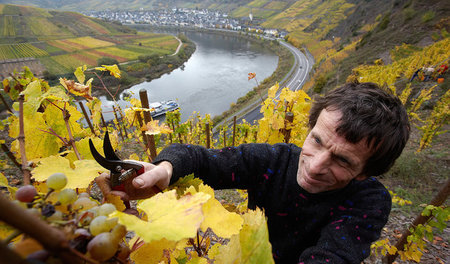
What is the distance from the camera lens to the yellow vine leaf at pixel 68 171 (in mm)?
606

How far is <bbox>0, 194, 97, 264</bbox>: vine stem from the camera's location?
0.66 ft

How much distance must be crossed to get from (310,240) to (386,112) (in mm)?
1044

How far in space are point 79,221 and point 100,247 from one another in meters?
0.09

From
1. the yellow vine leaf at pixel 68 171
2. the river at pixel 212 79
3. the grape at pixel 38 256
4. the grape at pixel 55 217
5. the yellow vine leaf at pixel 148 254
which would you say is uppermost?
the grape at pixel 38 256

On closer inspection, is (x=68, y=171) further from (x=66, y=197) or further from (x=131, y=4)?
(x=131, y=4)

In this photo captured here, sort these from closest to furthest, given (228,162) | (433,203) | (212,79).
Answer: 1. (228,162)
2. (433,203)
3. (212,79)

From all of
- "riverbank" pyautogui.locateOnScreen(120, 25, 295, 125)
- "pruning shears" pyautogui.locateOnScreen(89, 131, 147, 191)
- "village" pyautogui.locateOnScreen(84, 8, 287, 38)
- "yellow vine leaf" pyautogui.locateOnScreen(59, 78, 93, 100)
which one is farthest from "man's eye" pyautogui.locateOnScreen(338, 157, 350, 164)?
"village" pyautogui.locateOnScreen(84, 8, 287, 38)

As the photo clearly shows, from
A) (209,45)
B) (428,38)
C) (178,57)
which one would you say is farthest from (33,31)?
(428,38)

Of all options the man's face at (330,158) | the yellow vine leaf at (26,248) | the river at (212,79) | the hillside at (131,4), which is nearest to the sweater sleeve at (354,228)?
the man's face at (330,158)

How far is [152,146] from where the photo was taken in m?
2.06

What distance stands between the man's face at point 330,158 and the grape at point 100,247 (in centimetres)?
122

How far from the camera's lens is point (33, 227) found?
8.8 inches

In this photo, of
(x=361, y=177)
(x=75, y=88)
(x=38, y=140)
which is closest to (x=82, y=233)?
(x=38, y=140)

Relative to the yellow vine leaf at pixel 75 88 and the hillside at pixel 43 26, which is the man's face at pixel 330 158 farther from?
the hillside at pixel 43 26
